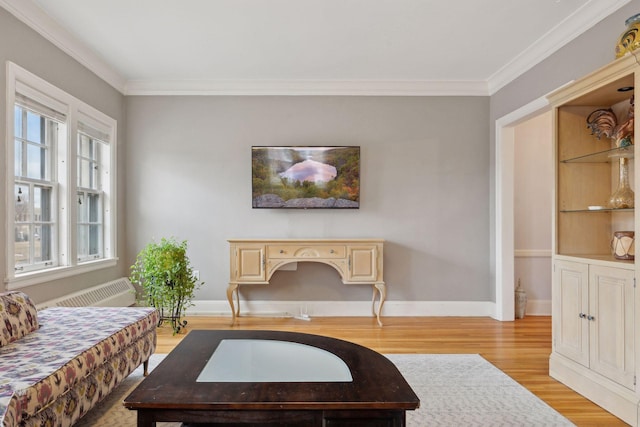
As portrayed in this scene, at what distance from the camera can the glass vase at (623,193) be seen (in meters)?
2.57

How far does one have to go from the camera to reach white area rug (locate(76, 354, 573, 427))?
2227mm

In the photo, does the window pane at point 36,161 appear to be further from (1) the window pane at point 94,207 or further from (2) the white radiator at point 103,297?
(2) the white radiator at point 103,297

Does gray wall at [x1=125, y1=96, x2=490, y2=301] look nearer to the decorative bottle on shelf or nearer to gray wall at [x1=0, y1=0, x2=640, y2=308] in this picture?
gray wall at [x1=0, y1=0, x2=640, y2=308]

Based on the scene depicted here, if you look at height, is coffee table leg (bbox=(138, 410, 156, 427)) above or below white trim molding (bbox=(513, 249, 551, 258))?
below

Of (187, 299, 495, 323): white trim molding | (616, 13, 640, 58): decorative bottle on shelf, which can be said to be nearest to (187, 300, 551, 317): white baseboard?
(187, 299, 495, 323): white trim molding

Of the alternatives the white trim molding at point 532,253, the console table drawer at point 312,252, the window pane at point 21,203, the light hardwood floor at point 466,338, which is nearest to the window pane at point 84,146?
the window pane at point 21,203

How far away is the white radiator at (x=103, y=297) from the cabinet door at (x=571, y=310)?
388 centimetres

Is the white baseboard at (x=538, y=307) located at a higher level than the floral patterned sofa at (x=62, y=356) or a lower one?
lower

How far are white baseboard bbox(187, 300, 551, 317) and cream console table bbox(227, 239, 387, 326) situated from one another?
0.48 m

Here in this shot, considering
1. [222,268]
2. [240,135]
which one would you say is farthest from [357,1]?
[222,268]

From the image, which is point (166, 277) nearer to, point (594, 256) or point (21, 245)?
point (21, 245)

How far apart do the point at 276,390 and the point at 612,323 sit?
6.59 ft

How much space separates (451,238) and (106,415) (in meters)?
3.79

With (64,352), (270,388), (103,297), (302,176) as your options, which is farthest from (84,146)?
(270,388)
